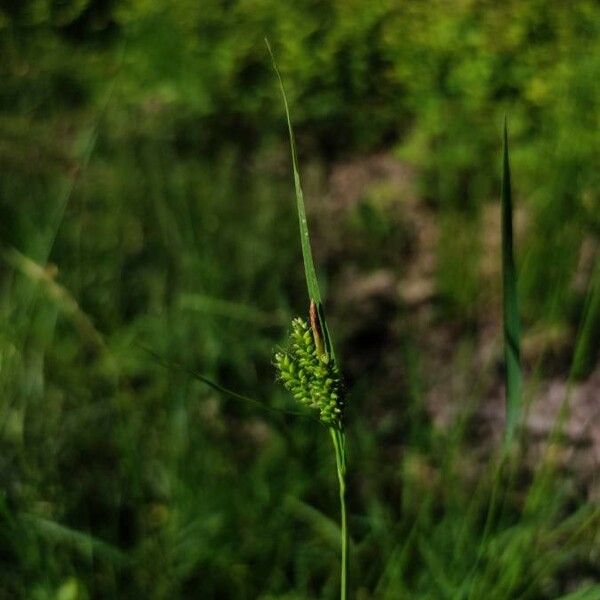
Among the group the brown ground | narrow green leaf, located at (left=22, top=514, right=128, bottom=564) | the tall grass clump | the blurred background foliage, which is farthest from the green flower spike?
the brown ground

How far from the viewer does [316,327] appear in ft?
1.83

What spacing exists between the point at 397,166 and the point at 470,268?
678 mm

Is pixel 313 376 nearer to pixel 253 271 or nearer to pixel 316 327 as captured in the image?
pixel 316 327

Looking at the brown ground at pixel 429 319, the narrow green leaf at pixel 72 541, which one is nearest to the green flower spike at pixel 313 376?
the narrow green leaf at pixel 72 541

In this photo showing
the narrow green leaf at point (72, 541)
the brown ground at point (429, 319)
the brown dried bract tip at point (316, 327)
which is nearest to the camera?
the brown dried bract tip at point (316, 327)

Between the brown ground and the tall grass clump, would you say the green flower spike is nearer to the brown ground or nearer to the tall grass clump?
the tall grass clump

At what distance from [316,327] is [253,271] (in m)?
1.40

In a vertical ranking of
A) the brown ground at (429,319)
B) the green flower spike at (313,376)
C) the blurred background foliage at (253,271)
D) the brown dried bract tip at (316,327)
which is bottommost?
the brown ground at (429,319)

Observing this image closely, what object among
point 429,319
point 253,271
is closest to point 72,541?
point 253,271

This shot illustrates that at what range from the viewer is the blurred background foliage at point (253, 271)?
130cm

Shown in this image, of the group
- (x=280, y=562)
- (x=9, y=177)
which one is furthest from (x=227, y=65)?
(x=280, y=562)

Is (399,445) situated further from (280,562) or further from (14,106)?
(14,106)

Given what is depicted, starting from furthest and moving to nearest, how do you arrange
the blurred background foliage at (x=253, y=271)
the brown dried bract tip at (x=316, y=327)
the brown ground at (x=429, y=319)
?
the brown ground at (x=429, y=319)
the blurred background foliage at (x=253, y=271)
the brown dried bract tip at (x=316, y=327)

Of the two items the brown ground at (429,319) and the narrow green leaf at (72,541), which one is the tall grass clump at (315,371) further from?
the brown ground at (429,319)
